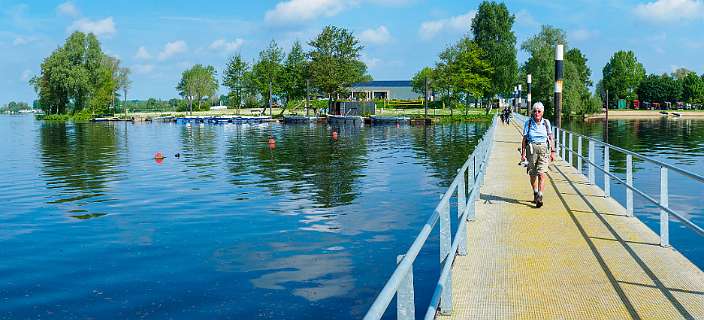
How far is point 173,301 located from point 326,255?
358 cm

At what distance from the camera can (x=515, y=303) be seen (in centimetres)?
654

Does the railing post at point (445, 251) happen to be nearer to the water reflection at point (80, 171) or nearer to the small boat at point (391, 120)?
the water reflection at point (80, 171)

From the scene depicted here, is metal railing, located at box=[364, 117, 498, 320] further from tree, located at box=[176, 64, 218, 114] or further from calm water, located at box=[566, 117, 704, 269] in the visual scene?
tree, located at box=[176, 64, 218, 114]

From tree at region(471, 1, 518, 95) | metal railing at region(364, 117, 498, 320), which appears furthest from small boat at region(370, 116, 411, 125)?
metal railing at region(364, 117, 498, 320)

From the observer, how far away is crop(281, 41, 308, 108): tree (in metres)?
119

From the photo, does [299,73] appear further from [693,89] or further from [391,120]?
[693,89]

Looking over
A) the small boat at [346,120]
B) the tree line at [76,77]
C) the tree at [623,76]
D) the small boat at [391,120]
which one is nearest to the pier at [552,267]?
the small boat at [391,120]

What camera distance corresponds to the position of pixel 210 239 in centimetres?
1485

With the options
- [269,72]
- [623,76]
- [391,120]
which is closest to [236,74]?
[269,72]

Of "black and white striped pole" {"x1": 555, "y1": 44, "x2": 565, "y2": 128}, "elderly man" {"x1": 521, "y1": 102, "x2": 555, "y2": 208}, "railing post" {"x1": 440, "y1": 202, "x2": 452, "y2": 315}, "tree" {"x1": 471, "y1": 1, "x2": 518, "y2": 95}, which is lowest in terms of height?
"railing post" {"x1": 440, "y1": 202, "x2": 452, "y2": 315}

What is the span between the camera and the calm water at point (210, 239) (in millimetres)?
10422

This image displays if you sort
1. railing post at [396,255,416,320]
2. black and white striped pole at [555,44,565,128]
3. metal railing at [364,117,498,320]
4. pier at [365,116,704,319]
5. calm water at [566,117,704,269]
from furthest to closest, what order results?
black and white striped pole at [555,44,565,128], calm water at [566,117,704,269], pier at [365,116,704,319], railing post at [396,255,416,320], metal railing at [364,117,498,320]

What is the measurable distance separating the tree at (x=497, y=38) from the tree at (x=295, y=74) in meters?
31.7

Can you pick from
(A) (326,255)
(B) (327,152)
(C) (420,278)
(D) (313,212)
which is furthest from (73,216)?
(B) (327,152)
